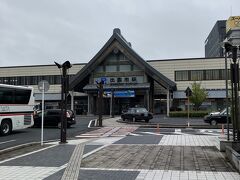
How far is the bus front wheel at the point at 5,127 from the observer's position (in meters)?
20.9

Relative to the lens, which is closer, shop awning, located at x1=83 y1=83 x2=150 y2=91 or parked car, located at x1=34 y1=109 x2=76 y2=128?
parked car, located at x1=34 y1=109 x2=76 y2=128

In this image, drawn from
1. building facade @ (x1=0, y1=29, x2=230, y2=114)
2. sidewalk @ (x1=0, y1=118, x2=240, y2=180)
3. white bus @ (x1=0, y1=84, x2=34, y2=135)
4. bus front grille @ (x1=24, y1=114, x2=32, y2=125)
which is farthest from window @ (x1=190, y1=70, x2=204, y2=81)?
sidewalk @ (x1=0, y1=118, x2=240, y2=180)

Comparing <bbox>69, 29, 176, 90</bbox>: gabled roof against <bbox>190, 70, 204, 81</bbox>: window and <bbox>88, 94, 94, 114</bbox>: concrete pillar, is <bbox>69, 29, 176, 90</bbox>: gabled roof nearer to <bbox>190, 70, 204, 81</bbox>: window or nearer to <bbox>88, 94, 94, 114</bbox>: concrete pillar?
<bbox>88, 94, 94, 114</bbox>: concrete pillar

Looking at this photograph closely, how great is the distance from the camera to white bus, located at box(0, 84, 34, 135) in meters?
20.9

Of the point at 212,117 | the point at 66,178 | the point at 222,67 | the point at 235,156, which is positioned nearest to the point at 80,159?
the point at 66,178

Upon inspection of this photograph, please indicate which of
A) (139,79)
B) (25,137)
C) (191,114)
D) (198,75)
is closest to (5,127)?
(25,137)

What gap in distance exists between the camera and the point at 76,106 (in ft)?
213

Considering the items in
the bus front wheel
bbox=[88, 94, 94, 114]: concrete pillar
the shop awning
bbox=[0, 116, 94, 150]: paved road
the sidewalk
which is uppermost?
the shop awning

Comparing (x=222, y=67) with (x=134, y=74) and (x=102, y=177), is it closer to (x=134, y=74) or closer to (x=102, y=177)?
(x=134, y=74)

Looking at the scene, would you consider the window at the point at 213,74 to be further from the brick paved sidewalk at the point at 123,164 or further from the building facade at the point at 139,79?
the brick paved sidewalk at the point at 123,164

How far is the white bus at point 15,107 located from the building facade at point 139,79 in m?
29.0

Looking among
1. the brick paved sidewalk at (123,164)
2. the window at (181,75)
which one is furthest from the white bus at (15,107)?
the window at (181,75)

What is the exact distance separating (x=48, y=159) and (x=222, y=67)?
169ft

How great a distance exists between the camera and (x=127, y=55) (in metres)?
53.2
